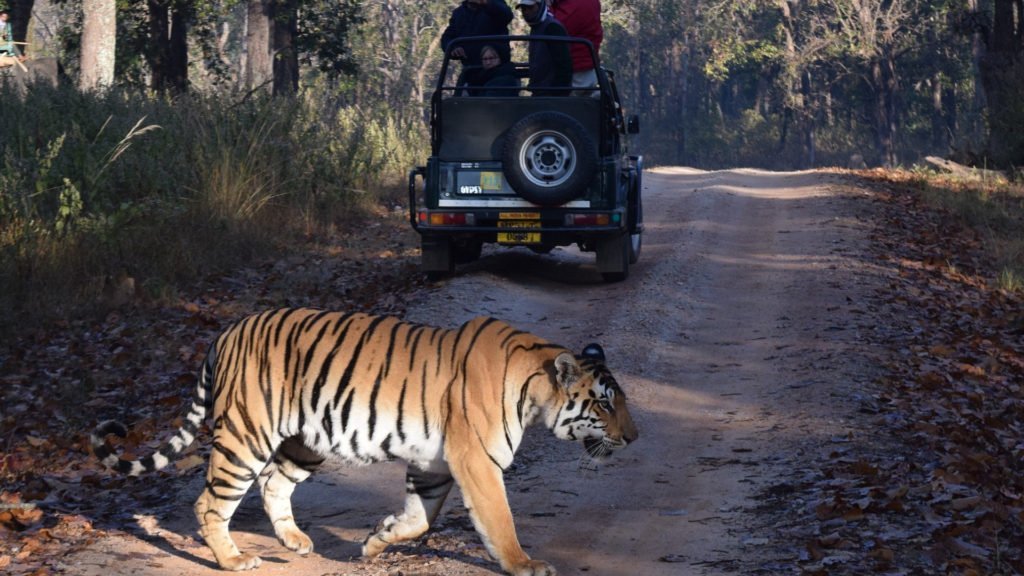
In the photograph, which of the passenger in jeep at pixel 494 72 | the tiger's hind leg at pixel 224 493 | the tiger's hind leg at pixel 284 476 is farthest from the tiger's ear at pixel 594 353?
the passenger in jeep at pixel 494 72

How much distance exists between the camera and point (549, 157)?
1180 centimetres

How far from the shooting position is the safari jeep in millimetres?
11805

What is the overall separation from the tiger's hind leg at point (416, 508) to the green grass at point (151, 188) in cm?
655

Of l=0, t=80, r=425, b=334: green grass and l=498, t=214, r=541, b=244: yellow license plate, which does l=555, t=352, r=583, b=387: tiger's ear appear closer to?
l=498, t=214, r=541, b=244: yellow license plate

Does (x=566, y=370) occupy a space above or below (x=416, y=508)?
above

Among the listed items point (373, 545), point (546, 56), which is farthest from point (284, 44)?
point (373, 545)

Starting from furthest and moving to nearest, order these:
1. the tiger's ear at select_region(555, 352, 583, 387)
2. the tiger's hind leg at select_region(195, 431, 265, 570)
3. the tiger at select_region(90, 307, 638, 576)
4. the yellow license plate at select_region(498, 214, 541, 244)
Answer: the yellow license plate at select_region(498, 214, 541, 244)
the tiger's hind leg at select_region(195, 431, 265, 570)
the tiger at select_region(90, 307, 638, 576)
the tiger's ear at select_region(555, 352, 583, 387)

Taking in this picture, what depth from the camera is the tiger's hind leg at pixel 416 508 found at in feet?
18.9

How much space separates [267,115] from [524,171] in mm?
5509

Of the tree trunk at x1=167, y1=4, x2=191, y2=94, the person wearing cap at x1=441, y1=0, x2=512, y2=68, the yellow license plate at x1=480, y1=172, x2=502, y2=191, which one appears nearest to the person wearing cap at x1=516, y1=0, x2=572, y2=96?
the person wearing cap at x1=441, y1=0, x2=512, y2=68

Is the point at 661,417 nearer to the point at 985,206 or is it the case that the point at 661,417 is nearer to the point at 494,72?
the point at 494,72

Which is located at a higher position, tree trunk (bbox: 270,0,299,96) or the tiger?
tree trunk (bbox: 270,0,299,96)

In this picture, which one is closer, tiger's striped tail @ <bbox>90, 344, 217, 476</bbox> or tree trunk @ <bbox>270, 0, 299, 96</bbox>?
tiger's striped tail @ <bbox>90, 344, 217, 476</bbox>

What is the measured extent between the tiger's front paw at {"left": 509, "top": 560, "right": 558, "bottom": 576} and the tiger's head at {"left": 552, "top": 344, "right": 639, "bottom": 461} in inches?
21.8
